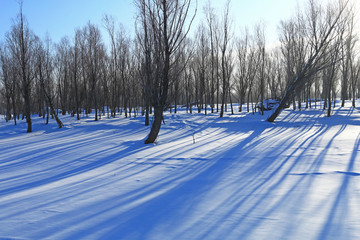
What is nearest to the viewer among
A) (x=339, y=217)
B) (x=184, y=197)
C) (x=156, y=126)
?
(x=339, y=217)

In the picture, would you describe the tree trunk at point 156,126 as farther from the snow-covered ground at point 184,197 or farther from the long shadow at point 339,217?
the long shadow at point 339,217

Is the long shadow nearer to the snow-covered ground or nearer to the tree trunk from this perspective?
the snow-covered ground

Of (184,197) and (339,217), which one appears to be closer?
(339,217)

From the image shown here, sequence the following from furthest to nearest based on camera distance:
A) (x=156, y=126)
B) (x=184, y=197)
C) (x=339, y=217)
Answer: (x=156, y=126)
(x=184, y=197)
(x=339, y=217)

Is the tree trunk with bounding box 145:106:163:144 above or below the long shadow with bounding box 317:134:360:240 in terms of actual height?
above

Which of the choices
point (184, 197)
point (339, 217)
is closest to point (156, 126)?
point (184, 197)

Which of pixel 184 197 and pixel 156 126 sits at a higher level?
pixel 156 126

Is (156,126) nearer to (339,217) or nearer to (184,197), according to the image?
(184,197)

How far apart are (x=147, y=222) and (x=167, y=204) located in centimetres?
64

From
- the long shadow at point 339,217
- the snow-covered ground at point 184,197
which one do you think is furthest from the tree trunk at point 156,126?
the long shadow at point 339,217

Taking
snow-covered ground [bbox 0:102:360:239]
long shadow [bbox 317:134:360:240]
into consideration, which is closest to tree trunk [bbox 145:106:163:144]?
snow-covered ground [bbox 0:102:360:239]

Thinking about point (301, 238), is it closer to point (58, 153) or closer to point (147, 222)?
point (147, 222)

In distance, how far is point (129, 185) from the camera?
454 centimetres

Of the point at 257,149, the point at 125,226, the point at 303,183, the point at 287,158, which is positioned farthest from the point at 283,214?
the point at 257,149
